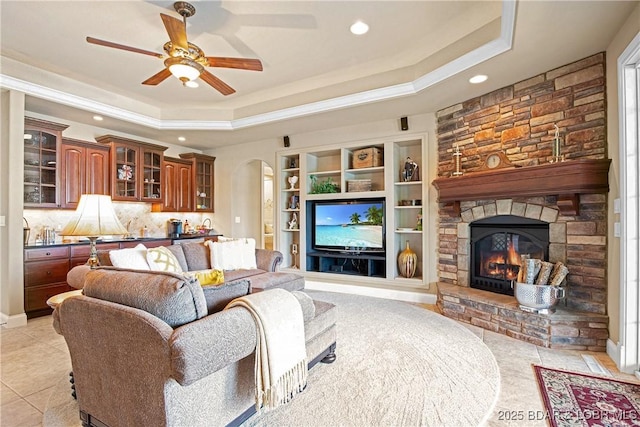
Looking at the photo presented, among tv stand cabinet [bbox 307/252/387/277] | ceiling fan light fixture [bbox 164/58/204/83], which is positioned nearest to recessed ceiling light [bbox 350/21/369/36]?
ceiling fan light fixture [bbox 164/58/204/83]

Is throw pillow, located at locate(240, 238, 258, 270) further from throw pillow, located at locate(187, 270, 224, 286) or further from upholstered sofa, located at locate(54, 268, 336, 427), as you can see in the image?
upholstered sofa, located at locate(54, 268, 336, 427)

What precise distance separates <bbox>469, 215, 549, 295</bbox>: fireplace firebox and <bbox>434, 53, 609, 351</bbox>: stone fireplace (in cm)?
1

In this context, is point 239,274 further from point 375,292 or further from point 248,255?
point 375,292

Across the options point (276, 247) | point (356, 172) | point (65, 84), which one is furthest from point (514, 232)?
point (65, 84)

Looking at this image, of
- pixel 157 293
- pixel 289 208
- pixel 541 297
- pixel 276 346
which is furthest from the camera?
pixel 289 208

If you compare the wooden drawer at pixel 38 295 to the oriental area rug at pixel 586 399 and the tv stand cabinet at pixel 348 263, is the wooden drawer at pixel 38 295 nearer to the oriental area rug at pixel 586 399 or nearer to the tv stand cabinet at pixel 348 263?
the tv stand cabinet at pixel 348 263

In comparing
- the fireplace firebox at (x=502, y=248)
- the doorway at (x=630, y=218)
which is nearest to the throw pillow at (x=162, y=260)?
the fireplace firebox at (x=502, y=248)

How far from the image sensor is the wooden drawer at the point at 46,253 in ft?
12.2

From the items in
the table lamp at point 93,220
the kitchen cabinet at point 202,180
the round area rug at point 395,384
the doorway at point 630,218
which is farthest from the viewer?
the kitchen cabinet at point 202,180

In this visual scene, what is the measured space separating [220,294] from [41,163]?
3943 millimetres

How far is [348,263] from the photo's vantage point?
533 centimetres

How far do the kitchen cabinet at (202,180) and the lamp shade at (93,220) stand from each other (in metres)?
3.64

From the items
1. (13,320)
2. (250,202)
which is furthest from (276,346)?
(250,202)

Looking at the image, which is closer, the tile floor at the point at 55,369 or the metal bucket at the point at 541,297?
the tile floor at the point at 55,369
